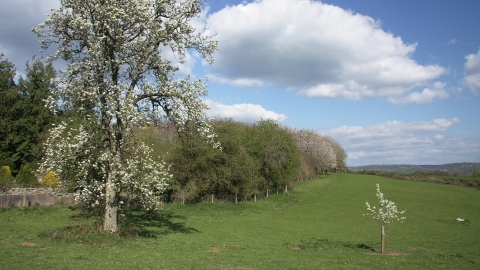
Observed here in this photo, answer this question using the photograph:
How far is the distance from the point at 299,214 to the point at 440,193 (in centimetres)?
3623

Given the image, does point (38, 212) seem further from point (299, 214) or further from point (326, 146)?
point (326, 146)

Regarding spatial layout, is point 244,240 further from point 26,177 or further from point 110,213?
point 26,177

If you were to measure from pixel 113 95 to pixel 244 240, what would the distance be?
462 inches

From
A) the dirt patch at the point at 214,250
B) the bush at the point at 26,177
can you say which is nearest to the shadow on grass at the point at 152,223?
the dirt patch at the point at 214,250

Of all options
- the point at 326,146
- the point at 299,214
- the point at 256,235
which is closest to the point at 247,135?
the point at 299,214

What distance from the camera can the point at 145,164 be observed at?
57.6 feet

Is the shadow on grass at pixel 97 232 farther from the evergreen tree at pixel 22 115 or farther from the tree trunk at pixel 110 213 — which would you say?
the evergreen tree at pixel 22 115

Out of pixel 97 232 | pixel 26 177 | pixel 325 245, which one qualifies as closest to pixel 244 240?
pixel 325 245

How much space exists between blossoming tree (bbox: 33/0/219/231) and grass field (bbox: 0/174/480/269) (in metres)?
2.73

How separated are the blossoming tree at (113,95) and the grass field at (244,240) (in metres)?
2.73

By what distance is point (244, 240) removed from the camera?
72.5 ft

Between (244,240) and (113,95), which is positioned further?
(244,240)

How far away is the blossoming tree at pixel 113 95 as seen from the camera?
55.5ft

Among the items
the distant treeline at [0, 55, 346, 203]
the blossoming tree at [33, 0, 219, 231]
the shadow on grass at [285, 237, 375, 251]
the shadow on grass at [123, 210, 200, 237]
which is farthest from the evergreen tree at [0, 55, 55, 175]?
the shadow on grass at [285, 237, 375, 251]
